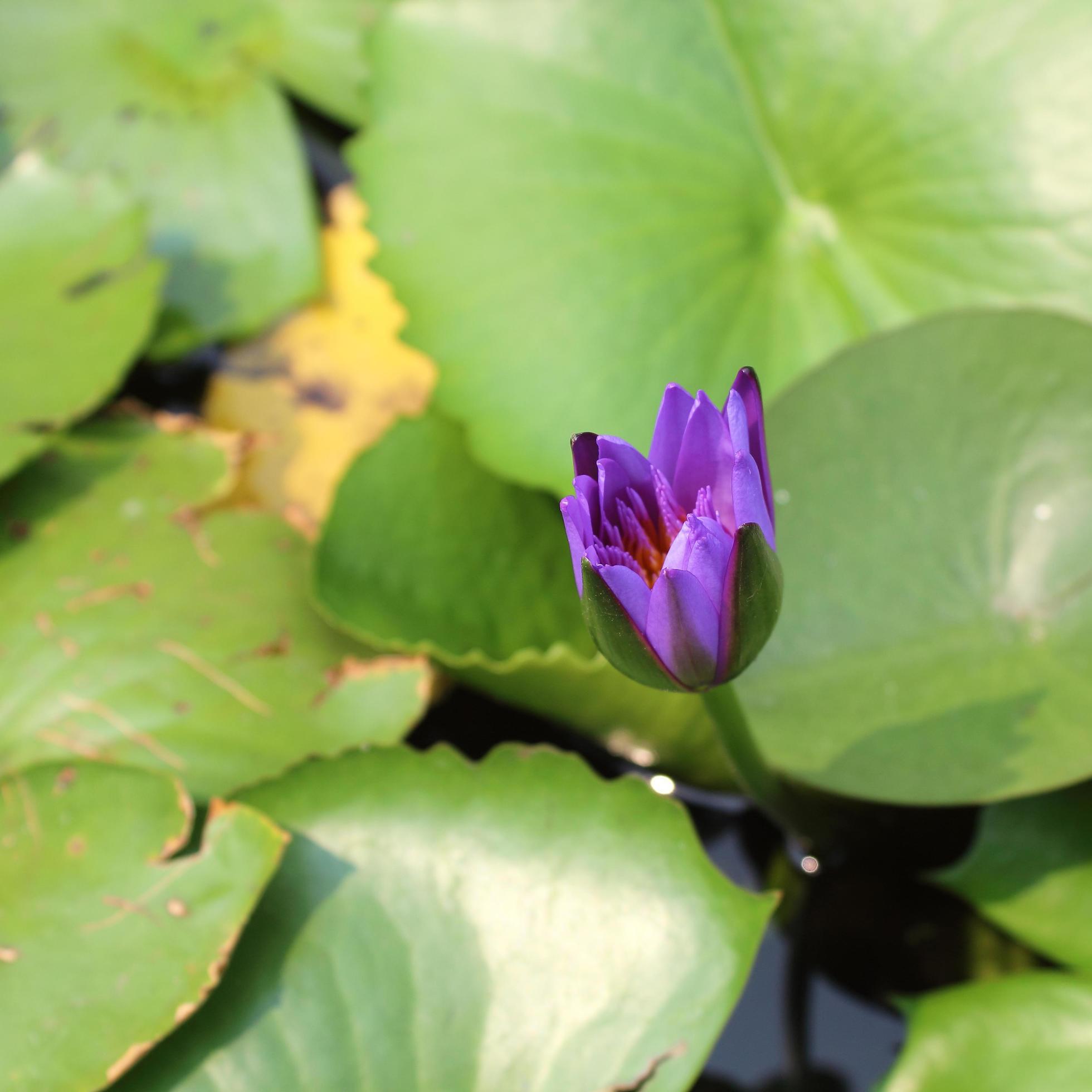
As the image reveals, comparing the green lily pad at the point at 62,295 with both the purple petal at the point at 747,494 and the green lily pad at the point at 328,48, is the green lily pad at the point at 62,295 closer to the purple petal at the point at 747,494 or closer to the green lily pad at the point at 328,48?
the green lily pad at the point at 328,48

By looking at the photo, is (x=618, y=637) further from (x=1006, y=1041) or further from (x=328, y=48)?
(x=328, y=48)

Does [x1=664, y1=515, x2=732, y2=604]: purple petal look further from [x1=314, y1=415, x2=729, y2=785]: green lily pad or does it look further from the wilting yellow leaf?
the wilting yellow leaf

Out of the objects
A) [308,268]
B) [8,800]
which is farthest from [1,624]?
[308,268]

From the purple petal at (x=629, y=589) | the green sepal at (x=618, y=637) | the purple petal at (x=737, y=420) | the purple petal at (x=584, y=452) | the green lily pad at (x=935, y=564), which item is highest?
the purple petal at (x=737, y=420)

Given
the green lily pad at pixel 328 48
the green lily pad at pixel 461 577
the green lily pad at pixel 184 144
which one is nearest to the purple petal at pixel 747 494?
the green lily pad at pixel 461 577

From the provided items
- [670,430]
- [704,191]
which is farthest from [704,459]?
[704,191]

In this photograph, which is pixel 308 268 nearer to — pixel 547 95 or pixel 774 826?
pixel 547 95

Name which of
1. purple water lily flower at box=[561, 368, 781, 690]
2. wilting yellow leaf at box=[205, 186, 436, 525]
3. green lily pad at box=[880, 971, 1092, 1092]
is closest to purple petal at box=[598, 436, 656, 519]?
purple water lily flower at box=[561, 368, 781, 690]
